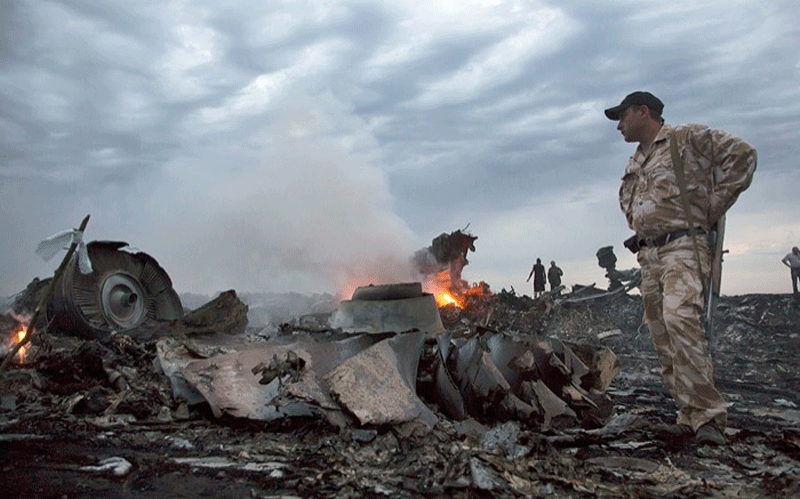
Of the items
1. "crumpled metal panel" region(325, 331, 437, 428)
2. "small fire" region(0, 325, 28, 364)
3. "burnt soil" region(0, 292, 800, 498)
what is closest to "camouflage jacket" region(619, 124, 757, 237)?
"burnt soil" region(0, 292, 800, 498)

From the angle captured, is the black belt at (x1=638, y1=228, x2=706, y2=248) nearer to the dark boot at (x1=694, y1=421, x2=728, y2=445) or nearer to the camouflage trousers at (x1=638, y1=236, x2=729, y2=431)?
the camouflage trousers at (x1=638, y1=236, x2=729, y2=431)

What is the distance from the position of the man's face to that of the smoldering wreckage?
196 centimetres

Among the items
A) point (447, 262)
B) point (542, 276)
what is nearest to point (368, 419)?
point (447, 262)

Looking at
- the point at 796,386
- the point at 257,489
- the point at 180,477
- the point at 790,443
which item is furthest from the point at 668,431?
the point at 796,386

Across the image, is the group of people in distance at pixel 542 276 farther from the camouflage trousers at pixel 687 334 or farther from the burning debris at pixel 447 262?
the camouflage trousers at pixel 687 334

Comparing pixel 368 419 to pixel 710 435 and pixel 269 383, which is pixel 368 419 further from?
pixel 710 435

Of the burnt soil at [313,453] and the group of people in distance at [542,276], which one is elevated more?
the group of people in distance at [542,276]

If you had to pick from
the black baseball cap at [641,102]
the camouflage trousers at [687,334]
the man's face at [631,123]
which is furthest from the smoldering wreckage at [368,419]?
the black baseball cap at [641,102]

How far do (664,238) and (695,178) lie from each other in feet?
1.69

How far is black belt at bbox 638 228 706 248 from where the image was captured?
399 cm

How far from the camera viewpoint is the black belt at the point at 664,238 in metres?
3.99

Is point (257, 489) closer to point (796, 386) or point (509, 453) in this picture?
point (509, 453)

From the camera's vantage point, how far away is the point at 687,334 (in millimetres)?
3729

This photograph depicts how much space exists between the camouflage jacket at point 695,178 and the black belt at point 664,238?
0.11ft
